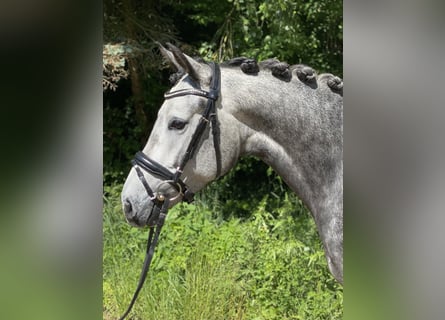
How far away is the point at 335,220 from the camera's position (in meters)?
2.06

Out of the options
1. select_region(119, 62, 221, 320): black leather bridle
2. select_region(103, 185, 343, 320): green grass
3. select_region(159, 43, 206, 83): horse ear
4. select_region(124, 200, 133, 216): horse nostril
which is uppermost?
select_region(159, 43, 206, 83): horse ear

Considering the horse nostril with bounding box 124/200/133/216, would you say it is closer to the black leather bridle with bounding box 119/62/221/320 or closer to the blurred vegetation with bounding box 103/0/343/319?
the black leather bridle with bounding box 119/62/221/320

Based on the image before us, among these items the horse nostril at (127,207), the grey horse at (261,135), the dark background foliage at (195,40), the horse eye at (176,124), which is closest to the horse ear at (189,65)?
the grey horse at (261,135)

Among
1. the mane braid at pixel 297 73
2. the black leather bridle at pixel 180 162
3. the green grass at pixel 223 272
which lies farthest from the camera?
the green grass at pixel 223 272

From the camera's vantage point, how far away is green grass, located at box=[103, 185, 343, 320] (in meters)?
3.73

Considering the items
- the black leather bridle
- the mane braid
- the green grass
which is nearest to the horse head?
the black leather bridle

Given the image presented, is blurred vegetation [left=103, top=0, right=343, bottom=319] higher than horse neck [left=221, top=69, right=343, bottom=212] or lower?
lower

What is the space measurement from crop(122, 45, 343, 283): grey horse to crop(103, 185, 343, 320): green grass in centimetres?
169

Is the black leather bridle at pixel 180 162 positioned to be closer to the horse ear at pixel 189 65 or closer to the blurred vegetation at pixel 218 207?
the horse ear at pixel 189 65

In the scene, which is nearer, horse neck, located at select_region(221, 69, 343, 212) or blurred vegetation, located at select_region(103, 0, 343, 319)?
horse neck, located at select_region(221, 69, 343, 212)

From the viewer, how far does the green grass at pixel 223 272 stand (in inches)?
147

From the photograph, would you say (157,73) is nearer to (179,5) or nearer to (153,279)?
(179,5)
